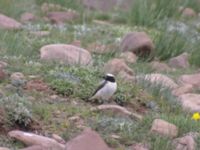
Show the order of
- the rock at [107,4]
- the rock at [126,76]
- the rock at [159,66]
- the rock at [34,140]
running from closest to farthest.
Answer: the rock at [34,140], the rock at [126,76], the rock at [159,66], the rock at [107,4]

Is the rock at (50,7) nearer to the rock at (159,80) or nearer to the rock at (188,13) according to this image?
the rock at (188,13)

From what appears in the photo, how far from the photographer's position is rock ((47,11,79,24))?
11.1 metres

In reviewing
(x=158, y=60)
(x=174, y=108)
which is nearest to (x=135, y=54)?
(x=158, y=60)

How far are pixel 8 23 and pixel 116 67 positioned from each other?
→ 2.41m

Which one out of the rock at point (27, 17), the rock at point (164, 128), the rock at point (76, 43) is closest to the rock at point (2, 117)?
the rock at point (164, 128)

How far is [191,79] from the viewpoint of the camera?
8680 mm

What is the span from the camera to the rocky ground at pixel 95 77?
19.7 ft

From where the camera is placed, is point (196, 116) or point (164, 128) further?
point (196, 116)

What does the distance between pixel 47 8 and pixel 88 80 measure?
15.5ft

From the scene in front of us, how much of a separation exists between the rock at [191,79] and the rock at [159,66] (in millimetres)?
294

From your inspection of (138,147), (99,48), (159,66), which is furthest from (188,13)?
(138,147)

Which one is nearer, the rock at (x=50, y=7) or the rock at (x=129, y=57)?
the rock at (x=129, y=57)

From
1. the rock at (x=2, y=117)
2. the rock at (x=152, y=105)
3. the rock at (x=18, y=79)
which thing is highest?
the rock at (x=2, y=117)

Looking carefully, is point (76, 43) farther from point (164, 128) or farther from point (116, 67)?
point (164, 128)
